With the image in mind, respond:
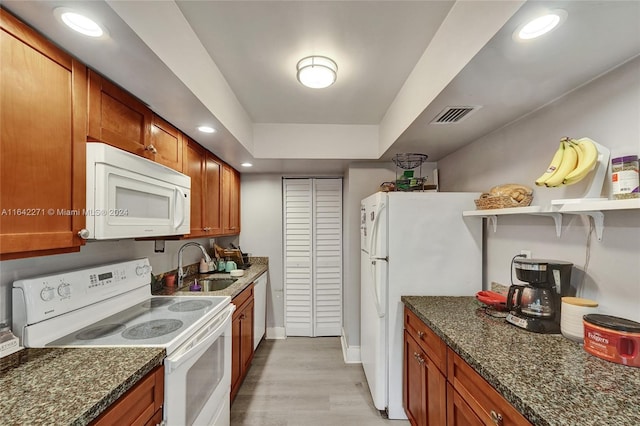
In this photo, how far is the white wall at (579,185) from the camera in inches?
45.6

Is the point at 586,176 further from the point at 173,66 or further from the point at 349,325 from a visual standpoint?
the point at 349,325

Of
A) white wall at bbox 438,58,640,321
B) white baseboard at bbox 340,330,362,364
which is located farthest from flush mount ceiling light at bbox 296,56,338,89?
white baseboard at bbox 340,330,362,364

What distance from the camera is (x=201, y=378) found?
1.53 metres

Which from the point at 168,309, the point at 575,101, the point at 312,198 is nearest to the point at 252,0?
the point at 575,101

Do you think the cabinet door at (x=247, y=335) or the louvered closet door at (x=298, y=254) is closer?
the cabinet door at (x=247, y=335)

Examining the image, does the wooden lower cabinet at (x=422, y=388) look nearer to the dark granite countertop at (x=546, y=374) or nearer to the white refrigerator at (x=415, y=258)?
the white refrigerator at (x=415, y=258)

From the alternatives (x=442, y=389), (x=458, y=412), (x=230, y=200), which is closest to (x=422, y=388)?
(x=442, y=389)

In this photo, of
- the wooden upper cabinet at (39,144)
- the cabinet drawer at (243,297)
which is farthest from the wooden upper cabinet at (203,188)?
the wooden upper cabinet at (39,144)

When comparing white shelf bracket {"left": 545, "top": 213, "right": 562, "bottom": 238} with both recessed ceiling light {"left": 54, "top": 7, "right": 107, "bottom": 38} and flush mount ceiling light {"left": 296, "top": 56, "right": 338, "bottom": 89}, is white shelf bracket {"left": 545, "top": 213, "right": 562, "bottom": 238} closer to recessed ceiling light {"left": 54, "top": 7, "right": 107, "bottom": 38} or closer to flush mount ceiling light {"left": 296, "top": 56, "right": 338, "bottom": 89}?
flush mount ceiling light {"left": 296, "top": 56, "right": 338, "bottom": 89}

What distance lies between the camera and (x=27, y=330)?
1.15 m

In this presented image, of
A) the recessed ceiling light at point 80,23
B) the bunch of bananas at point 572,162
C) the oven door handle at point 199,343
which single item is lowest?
the oven door handle at point 199,343

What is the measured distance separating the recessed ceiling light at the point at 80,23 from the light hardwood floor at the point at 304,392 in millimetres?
2464

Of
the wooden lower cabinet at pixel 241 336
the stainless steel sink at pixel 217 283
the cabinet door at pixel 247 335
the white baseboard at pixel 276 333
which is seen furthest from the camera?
the white baseboard at pixel 276 333

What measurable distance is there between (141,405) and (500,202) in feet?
6.71
